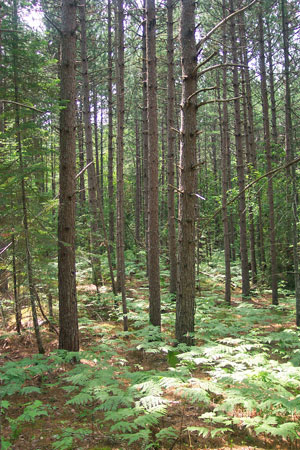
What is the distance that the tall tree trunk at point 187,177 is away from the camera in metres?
5.59

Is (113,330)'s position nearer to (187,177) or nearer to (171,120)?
(187,177)

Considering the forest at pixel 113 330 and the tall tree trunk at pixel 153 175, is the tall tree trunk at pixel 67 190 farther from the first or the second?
the tall tree trunk at pixel 153 175

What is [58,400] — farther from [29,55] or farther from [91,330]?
[29,55]

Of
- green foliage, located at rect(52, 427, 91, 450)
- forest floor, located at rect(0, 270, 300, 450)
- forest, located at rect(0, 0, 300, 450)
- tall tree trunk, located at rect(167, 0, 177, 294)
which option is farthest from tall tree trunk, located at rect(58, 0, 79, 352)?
tall tree trunk, located at rect(167, 0, 177, 294)

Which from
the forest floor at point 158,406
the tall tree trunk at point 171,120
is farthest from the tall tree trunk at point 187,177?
the tall tree trunk at point 171,120

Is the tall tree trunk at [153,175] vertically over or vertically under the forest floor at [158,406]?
over

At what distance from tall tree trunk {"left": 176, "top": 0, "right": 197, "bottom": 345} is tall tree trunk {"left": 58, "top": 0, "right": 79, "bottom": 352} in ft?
6.48

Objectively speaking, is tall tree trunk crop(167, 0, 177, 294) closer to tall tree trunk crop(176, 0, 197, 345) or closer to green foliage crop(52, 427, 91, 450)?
tall tree trunk crop(176, 0, 197, 345)

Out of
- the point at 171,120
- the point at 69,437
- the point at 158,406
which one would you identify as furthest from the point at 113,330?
the point at 171,120

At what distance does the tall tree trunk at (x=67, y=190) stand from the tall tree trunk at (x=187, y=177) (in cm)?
197

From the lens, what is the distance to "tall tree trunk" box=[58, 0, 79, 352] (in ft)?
19.2

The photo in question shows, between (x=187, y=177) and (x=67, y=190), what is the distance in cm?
221

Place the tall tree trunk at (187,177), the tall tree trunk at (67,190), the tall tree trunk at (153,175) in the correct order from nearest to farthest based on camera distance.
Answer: the tall tree trunk at (187,177)
the tall tree trunk at (67,190)
the tall tree trunk at (153,175)

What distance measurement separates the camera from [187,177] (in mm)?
5688
